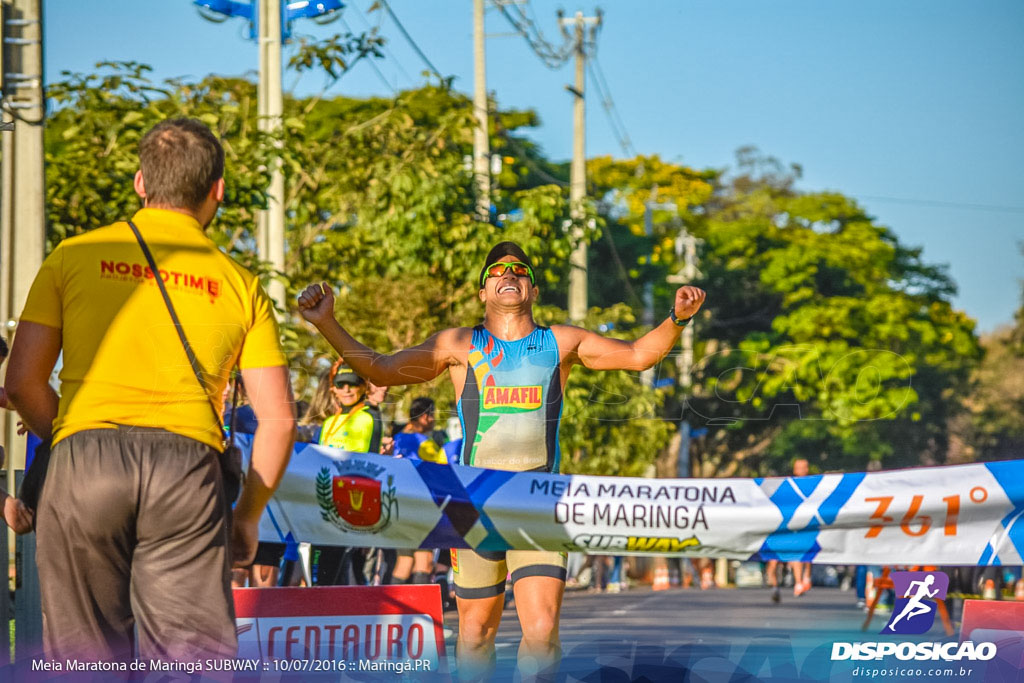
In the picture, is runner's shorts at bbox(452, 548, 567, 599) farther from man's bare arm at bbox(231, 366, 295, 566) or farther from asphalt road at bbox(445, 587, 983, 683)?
man's bare arm at bbox(231, 366, 295, 566)

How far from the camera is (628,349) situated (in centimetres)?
619

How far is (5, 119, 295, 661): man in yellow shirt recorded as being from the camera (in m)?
3.72

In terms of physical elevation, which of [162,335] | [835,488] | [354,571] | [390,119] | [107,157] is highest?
[390,119]

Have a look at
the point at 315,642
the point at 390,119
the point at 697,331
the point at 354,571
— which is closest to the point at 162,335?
the point at 315,642

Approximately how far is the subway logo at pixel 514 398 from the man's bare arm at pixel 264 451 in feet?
7.09

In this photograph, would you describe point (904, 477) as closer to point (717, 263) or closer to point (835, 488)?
point (835, 488)

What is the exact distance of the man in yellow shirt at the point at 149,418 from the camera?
3725mm

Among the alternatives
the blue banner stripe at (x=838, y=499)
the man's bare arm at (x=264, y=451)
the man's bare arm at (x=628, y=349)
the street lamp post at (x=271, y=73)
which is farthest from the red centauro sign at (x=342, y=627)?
the street lamp post at (x=271, y=73)

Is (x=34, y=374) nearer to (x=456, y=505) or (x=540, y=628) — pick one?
(x=540, y=628)

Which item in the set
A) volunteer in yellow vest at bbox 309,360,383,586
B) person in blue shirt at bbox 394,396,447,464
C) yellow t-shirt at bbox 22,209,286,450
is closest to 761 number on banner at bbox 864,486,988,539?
yellow t-shirt at bbox 22,209,286,450

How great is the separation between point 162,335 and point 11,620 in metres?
3.83

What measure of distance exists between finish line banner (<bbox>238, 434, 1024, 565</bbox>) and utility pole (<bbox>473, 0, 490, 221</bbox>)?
33.0 ft

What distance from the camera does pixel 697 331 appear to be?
45.4m

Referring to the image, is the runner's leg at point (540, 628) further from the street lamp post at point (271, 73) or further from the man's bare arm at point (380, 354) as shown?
the street lamp post at point (271, 73)
